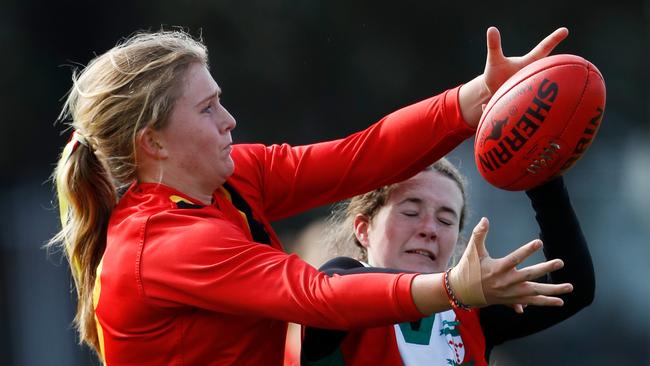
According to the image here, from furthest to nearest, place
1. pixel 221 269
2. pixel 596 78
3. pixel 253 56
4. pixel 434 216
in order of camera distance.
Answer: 1. pixel 253 56
2. pixel 434 216
3. pixel 596 78
4. pixel 221 269

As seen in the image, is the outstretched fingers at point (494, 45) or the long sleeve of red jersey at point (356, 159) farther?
the long sleeve of red jersey at point (356, 159)

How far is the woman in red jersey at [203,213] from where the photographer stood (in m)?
2.41

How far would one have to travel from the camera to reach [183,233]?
2531 millimetres

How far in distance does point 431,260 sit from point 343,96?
363 centimetres

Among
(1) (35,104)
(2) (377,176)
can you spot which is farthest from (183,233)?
(1) (35,104)

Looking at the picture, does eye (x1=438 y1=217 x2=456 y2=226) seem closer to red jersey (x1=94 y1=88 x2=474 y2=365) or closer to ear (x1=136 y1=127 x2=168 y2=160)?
red jersey (x1=94 y1=88 x2=474 y2=365)

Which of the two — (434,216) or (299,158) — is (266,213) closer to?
(299,158)

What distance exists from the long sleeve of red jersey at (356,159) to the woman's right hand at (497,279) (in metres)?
0.80

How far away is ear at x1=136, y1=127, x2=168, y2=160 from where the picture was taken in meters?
2.75

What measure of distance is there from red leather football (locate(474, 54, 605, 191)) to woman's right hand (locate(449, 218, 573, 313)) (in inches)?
17.9

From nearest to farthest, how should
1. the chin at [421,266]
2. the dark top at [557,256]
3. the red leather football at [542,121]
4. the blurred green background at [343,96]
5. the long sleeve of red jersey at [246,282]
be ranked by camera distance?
the long sleeve of red jersey at [246,282]
the red leather football at [542,121]
the dark top at [557,256]
the chin at [421,266]
the blurred green background at [343,96]

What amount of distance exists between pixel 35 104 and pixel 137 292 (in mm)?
4288

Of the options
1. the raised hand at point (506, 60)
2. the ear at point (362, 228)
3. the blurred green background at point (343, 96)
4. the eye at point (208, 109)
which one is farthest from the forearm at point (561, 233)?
the blurred green background at point (343, 96)

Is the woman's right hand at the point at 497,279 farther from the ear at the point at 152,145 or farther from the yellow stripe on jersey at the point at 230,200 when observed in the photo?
the ear at the point at 152,145
